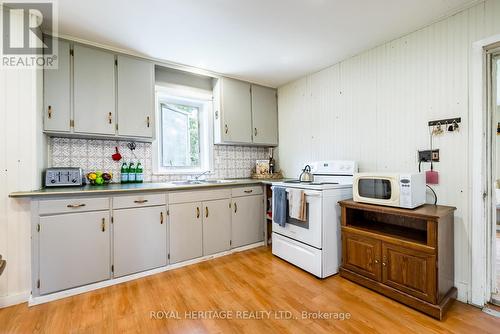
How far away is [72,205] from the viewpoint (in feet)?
6.46

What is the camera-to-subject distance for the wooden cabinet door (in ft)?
6.54

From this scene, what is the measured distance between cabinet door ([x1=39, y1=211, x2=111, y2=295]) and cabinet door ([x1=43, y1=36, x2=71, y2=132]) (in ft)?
2.96

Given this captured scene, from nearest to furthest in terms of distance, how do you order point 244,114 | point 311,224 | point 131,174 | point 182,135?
point 311,224 → point 131,174 → point 182,135 → point 244,114

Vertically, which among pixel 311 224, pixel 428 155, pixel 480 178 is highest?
pixel 428 155

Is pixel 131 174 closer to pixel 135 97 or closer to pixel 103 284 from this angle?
pixel 135 97

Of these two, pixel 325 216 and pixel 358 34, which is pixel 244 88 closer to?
pixel 358 34

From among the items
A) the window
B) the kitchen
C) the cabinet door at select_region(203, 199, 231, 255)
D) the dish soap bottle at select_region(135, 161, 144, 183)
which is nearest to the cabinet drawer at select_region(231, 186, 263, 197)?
the kitchen

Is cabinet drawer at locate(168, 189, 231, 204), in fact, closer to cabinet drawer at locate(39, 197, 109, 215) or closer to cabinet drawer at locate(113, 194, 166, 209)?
cabinet drawer at locate(113, 194, 166, 209)

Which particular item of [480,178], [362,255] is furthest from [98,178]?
[480,178]

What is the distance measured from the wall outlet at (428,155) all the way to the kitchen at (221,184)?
21 mm

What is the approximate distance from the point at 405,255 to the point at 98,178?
303 cm

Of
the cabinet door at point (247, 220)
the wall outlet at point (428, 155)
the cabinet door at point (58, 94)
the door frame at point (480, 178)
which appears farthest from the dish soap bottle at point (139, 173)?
the door frame at point (480, 178)

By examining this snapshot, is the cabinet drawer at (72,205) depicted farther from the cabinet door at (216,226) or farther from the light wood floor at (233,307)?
the cabinet door at (216,226)

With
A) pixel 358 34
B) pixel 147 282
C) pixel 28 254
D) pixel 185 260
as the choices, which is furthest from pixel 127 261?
pixel 358 34
